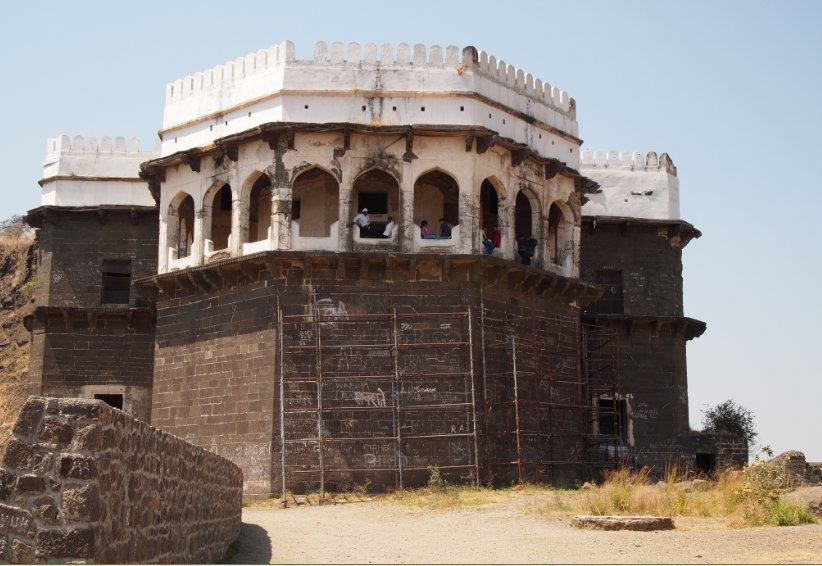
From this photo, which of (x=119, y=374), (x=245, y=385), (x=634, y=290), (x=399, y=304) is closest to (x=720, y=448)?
(x=634, y=290)

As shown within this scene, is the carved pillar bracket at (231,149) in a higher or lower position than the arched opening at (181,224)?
higher

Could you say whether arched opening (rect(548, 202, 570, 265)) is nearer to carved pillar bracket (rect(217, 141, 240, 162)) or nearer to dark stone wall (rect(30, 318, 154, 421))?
carved pillar bracket (rect(217, 141, 240, 162))

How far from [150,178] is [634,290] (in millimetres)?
12171

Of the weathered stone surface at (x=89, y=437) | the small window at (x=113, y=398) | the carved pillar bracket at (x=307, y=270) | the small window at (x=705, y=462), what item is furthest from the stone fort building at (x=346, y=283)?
the weathered stone surface at (x=89, y=437)

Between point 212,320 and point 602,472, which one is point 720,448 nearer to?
point 602,472

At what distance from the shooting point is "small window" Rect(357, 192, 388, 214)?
22906 millimetres

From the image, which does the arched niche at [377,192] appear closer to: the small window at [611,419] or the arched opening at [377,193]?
the arched opening at [377,193]

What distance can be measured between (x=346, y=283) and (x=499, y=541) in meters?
8.14

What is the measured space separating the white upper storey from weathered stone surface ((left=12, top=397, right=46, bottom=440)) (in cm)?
1510

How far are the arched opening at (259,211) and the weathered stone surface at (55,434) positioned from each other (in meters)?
17.2

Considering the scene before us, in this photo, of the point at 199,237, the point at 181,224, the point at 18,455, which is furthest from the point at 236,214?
the point at 18,455

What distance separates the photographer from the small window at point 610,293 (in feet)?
89.2

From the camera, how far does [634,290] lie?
2733cm

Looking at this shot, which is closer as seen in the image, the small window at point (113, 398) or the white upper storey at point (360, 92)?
the white upper storey at point (360, 92)
